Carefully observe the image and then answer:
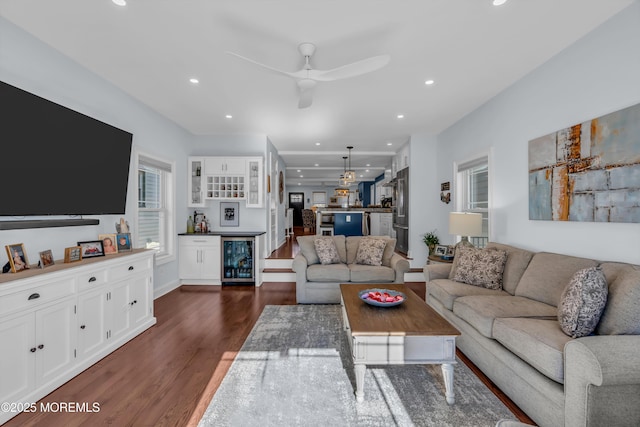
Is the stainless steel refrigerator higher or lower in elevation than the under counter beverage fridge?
higher

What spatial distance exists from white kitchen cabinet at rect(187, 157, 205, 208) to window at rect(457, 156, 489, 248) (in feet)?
14.9

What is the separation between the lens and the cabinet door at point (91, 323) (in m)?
2.37

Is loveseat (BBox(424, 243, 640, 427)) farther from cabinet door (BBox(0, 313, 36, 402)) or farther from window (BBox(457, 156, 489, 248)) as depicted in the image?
cabinet door (BBox(0, 313, 36, 402))

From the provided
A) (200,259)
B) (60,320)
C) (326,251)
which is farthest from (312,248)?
(60,320)

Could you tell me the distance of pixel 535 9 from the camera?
82.7 inches

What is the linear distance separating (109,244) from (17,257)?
2.88 ft

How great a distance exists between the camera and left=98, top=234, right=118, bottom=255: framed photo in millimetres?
2896

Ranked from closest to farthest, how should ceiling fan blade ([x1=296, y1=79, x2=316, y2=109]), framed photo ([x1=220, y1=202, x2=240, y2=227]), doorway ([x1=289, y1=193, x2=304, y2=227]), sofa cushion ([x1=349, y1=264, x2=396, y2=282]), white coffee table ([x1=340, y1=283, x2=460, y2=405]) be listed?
1. white coffee table ([x1=340, y1=283, x2=460, y2=405])
2. ceiling fan blade ([x1=296, y1=79, x2=316, y2=109])
3. sofa cushion ([x1=349, y1=264, x2=396, y2=282])
4. framed photo ([x1=220, y1=202, x2=240, y2=227])
5. doorway ([x1=289, y1=193, x2=304, y2=227])

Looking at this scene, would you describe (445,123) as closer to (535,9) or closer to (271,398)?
(535,9)

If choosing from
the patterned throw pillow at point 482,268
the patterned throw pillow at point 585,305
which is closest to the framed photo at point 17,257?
the patterned throw pillow at point 585,305

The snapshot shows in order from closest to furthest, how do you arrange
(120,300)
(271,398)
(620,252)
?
(271,398) < (620,252) < (120,300)

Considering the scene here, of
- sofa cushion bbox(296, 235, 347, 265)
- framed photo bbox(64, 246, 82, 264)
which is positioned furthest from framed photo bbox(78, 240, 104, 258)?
sofa cushion bbox(296, 235, 347, 265)

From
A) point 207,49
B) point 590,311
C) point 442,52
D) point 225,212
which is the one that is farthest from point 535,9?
point 225,212

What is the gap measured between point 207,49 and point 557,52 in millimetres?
3263
